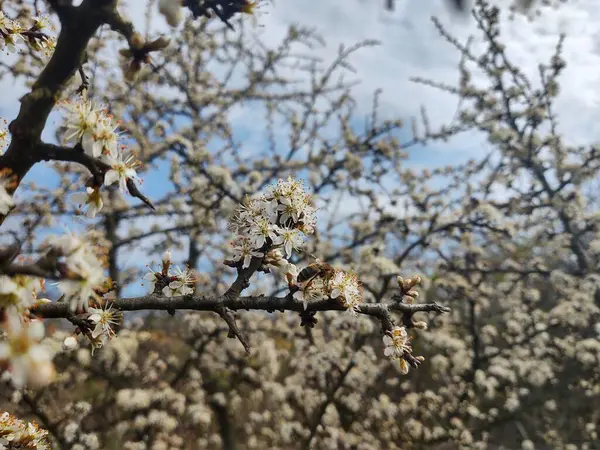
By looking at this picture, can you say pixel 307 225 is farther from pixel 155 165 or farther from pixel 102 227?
pixel 102 227

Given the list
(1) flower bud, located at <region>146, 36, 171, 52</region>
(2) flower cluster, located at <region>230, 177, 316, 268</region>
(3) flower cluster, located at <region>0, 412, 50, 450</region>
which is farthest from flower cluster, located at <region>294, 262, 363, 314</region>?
(3) flower cluster, located at <region>0, 412, 50, 450</region>

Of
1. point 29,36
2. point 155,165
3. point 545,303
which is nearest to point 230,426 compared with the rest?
point 155,165


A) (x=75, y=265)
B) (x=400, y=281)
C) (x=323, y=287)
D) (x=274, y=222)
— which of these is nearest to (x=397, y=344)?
(x=400, y=281)

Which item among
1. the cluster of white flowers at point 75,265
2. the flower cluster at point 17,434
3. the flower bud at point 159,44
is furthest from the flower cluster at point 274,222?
the flower cluster at point 17,434

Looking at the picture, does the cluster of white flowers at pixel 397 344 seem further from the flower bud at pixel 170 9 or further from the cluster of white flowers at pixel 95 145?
the flower bud at pixel 170 9

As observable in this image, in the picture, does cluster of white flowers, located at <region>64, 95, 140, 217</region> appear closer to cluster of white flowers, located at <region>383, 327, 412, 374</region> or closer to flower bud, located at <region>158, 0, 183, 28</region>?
flower bud, located at <region>158, 0, 183, 28</region>

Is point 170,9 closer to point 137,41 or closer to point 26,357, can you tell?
point 137,41

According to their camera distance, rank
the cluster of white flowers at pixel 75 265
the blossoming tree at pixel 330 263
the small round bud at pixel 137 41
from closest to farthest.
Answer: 1. the cluster of white flowers at pixel 75 265
2. the small round bud at pixel 137 41
3. the blossoming tree at pixel 330 263
